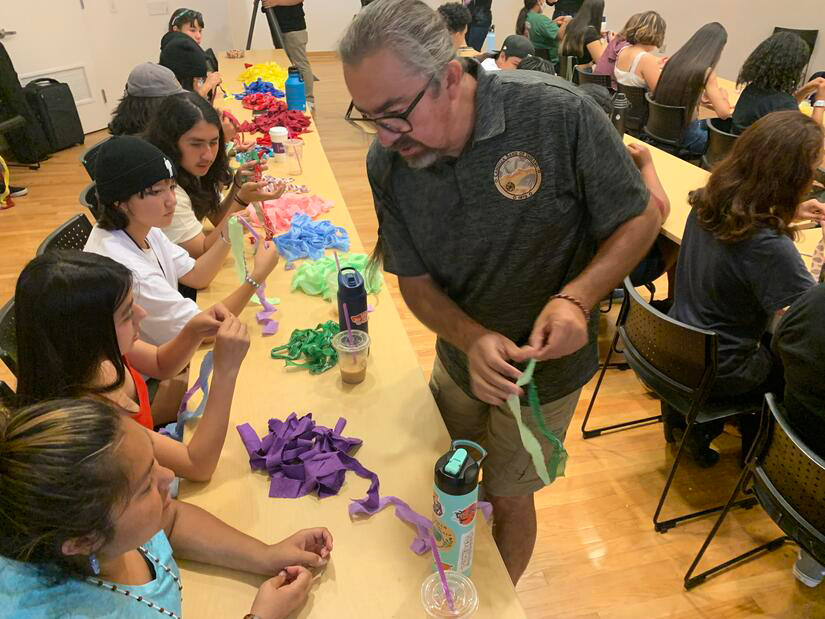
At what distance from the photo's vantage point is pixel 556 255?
4.00 feet

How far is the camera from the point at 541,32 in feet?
20.8

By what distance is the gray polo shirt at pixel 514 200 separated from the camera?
1119 mm

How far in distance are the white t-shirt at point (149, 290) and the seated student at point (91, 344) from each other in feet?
1.07

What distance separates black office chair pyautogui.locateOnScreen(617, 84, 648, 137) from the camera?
436 centimetres

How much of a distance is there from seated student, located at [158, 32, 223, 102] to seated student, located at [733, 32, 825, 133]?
3460mm

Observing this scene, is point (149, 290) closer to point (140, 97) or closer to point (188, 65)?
point (140, 97)

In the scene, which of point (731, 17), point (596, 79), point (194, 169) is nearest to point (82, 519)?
point (194, 169)

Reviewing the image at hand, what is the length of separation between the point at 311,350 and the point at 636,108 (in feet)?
12.8

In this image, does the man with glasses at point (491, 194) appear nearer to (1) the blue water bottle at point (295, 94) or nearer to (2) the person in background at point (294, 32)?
(1) the blue water bottle at point (295, 94)

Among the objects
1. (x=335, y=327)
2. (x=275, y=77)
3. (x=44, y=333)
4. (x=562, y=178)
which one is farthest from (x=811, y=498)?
(x=275, y=77)

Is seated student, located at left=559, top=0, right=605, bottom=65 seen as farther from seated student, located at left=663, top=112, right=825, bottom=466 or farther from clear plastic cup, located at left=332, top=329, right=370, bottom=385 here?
clear plastic cup, located at left=332, top=329, right=370, bottom=385

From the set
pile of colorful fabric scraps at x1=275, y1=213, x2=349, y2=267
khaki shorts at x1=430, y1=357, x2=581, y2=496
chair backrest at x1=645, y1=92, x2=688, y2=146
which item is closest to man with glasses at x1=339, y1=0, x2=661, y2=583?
khaki shorts at x1=430, y1=357, x2=581, y2=496

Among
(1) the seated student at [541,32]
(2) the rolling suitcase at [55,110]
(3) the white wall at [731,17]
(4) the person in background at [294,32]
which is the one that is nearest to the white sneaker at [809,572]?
(4) the person in background at [294,32]

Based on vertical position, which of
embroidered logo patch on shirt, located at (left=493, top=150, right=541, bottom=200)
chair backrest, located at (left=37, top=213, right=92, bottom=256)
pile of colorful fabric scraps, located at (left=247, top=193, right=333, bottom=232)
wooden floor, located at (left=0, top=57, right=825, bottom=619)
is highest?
embroidered logo patch on shirt, located at (left=493, top=150, right=541, bottom=200)
